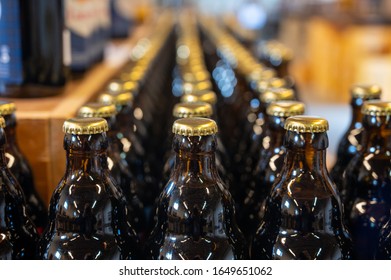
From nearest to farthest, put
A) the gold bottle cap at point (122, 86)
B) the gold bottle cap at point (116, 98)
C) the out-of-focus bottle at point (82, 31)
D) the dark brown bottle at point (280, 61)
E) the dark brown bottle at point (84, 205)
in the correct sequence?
the dark brown bottle at point (84, 205), the gold bottle cap at point (116, 98), the gold bottle cap at point (122, 86), the out-of-focus bottle at point (82, 31), the dark brown bottle at point (280, 61)

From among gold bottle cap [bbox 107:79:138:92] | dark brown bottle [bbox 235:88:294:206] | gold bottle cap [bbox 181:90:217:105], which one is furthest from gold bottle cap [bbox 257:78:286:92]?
gold bottle cap [bbox 107:79:138:92]

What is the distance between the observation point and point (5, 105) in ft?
2.88

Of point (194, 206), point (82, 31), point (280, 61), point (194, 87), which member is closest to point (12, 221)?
point (194, 206)

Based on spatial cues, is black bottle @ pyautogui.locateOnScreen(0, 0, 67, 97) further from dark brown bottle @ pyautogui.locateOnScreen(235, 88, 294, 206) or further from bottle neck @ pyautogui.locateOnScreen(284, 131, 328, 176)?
bottle neck @ pyautogui.locateOnScreen(284, 131, 328, 176)

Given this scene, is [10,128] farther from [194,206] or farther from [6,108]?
[194,206]

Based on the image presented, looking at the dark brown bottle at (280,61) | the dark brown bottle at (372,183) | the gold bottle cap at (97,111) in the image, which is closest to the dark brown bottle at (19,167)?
the gold bottle cap at (97,111)

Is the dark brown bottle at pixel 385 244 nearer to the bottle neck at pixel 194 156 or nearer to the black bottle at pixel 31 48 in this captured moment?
the bottle neck at pixel 194 156

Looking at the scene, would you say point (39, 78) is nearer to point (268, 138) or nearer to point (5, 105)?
point (5, 105)

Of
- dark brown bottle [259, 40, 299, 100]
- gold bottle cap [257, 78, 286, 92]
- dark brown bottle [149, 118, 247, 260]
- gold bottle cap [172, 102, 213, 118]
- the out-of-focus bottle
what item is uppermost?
the out-of-focus bottle

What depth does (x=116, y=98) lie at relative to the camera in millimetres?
1047

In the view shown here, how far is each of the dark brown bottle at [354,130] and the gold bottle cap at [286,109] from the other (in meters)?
0.17

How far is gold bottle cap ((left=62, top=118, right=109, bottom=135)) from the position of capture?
726 millimetres

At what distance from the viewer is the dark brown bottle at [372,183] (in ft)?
2.93

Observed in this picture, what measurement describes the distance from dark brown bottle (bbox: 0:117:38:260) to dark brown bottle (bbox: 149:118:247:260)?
0.17 metres
